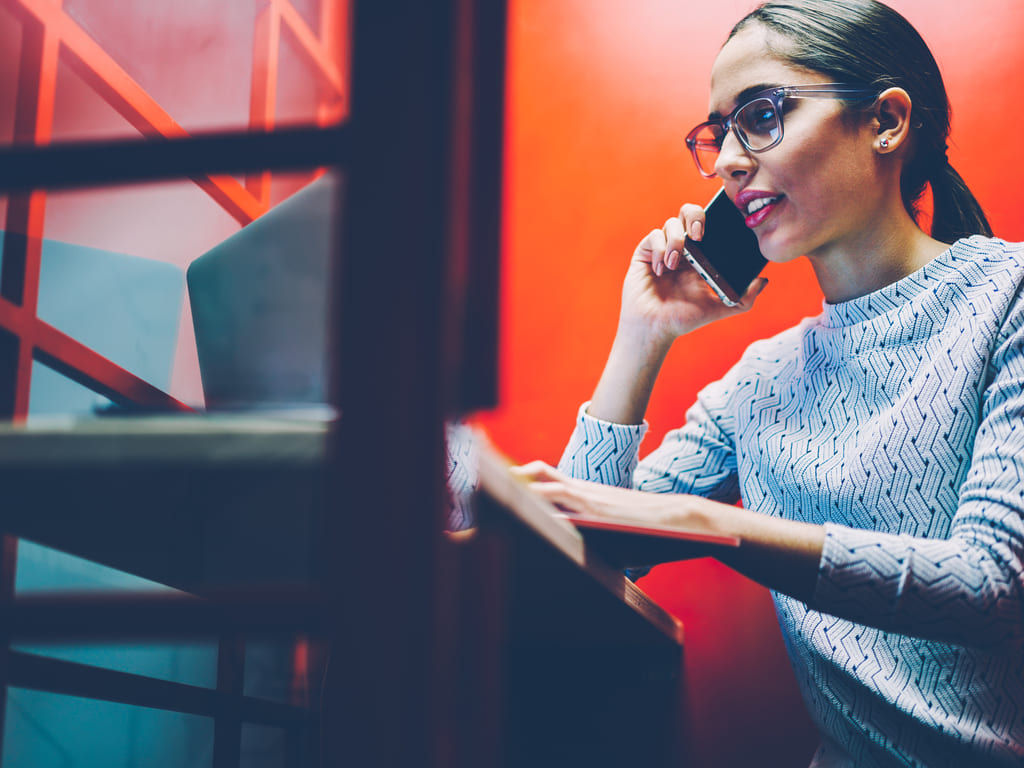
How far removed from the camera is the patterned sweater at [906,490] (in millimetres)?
651

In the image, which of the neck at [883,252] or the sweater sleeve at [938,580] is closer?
the sweater sleeve at [938,580]

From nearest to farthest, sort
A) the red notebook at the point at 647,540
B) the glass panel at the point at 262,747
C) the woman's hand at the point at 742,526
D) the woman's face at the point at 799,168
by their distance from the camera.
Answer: the red notebook at the point at 647,540, the woman's hand at the point at 742,526, the woman's face at the point at 799,168, the glass panel at the point at 262,747

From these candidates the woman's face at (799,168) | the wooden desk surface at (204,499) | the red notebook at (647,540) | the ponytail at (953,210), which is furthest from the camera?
the ponytail at (953,210)

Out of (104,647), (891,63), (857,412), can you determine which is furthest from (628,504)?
(104,647)

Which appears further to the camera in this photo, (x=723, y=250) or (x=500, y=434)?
(x=500, y=434)

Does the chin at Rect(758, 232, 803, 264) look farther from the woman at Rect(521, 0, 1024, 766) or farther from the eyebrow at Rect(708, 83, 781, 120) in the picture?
the eyebrow at Rect(708, 83, 781, 120)

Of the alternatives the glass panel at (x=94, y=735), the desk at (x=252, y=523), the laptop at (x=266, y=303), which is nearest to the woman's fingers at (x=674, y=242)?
the laptop at (x=266, y=303)

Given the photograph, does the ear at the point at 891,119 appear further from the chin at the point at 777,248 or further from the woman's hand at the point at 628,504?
the woman's hand at the point at 628,504

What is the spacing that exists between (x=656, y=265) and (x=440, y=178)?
984 mm

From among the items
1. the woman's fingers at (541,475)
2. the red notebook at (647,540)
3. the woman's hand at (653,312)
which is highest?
the woman's hand at (653,312)

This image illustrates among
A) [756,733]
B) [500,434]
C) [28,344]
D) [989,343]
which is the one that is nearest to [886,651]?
[989,343]

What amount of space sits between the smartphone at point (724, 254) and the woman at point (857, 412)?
24 millimetres

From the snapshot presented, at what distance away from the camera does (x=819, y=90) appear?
3.29 feet

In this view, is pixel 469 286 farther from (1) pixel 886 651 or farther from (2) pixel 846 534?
(1) pixel 886 651
